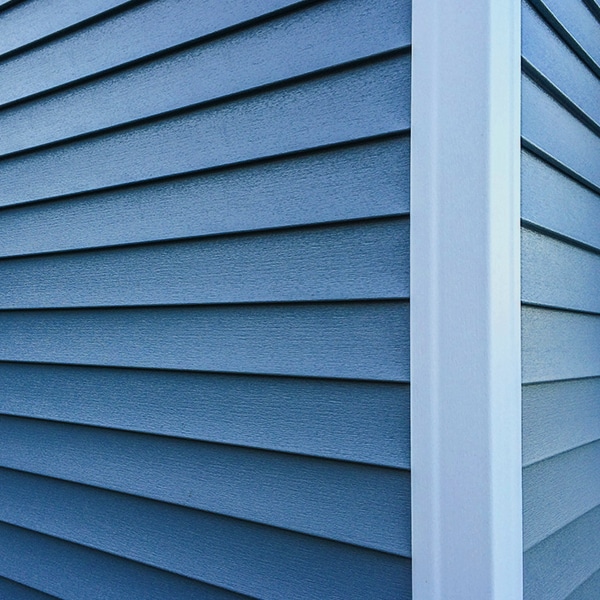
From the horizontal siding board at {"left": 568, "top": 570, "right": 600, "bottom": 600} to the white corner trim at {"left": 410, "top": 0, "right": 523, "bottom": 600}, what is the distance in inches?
17.0

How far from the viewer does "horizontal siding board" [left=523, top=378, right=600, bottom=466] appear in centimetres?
121

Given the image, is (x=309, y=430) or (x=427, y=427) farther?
(x=309, y=430)

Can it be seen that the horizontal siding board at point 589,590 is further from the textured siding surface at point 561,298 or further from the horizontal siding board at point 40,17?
the horizontal siding board at point 40,17

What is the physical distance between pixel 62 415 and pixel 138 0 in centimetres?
100

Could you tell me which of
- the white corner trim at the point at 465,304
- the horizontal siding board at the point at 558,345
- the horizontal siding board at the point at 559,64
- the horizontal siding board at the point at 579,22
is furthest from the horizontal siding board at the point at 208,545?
the horizontal siding board at the point at 579,22

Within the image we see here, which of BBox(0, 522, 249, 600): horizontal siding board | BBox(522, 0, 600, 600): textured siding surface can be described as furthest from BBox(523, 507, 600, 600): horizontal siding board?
BBox(0, 522, 249, 600): horizontal siding board

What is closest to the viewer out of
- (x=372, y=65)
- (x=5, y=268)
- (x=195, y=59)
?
(x=372, y=65)

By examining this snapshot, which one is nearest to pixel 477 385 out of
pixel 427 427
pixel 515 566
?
pixel 427 427

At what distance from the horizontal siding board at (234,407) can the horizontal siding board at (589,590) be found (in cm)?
61

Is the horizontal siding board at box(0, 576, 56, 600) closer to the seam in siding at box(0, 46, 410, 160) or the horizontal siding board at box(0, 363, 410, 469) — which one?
the horizontal siding board at box(0, 363, 410, 469)

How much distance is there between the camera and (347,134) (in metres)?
1.19

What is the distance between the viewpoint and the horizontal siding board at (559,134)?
1.23 meters

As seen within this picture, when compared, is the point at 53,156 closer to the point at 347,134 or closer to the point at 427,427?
the point at 347,134

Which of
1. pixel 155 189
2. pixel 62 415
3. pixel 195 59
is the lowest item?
pixel 62 415
